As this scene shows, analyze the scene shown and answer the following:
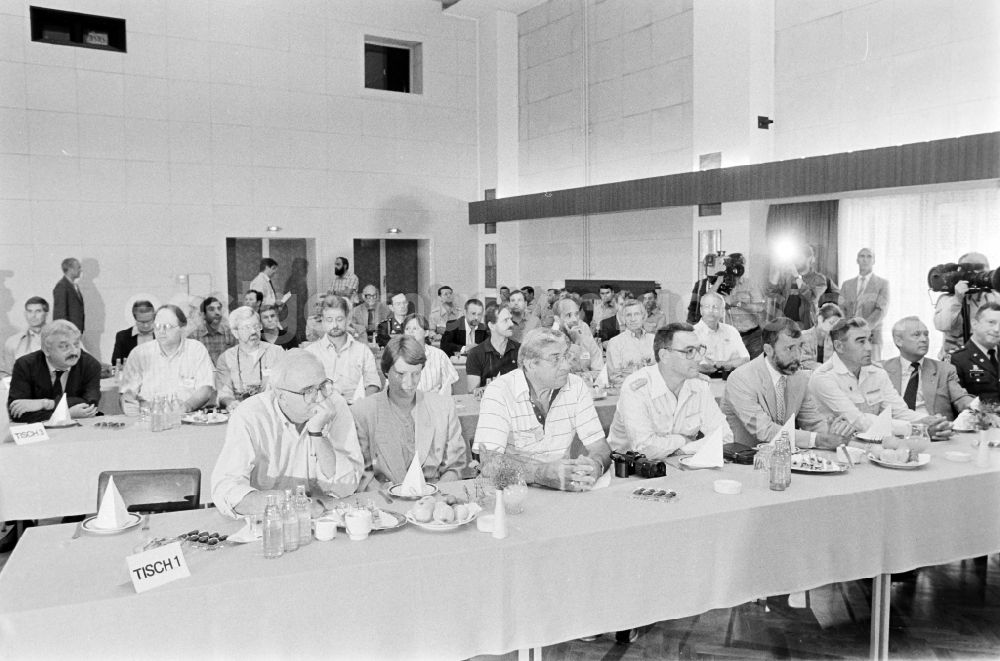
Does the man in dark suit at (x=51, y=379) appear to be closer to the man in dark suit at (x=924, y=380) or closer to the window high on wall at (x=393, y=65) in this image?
the man in dark suit at (x=924, y=380)

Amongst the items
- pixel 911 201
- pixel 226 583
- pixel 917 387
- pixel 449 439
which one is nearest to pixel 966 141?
pixel 911 201

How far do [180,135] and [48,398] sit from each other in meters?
7.23

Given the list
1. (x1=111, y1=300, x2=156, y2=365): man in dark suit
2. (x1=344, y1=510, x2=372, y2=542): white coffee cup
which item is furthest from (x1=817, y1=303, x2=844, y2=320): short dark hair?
(x1=344, y1=510, x2=372, y2=542): white coffee cup

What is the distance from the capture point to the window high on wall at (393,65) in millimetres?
13281

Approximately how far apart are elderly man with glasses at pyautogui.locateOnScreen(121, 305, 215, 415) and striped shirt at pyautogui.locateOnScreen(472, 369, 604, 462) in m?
2.65

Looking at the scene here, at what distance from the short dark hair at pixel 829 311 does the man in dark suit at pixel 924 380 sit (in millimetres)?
3306

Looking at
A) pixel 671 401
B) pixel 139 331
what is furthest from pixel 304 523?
pixel 139 331

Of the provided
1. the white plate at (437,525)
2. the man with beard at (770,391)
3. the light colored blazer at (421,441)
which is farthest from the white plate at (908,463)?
the white plate at (437,525)

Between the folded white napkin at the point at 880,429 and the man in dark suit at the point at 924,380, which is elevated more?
the man in dark suit at the point at 924,380

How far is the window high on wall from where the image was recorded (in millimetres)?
13281

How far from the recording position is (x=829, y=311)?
28.6 feet

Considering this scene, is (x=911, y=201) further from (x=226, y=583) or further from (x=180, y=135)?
(x=180, y=135)

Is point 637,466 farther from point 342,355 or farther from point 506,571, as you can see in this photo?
point 342,355

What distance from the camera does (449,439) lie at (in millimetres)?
3848
